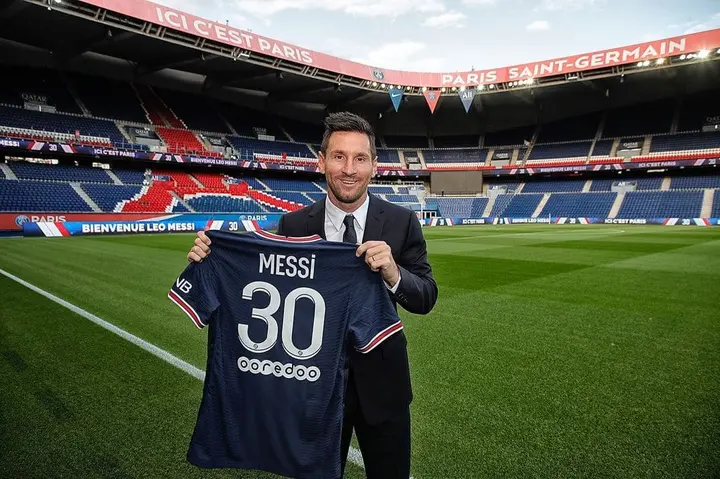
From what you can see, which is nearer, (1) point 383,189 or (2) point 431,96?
(2) point 431,96

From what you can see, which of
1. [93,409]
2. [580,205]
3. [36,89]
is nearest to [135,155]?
[36,89]

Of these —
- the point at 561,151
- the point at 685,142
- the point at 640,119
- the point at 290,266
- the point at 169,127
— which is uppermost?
the point at 640,119

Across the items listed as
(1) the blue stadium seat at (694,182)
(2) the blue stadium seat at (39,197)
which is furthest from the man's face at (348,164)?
(1) the blue stadium seat at (694,182)

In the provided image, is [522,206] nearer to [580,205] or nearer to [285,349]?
[580,205]

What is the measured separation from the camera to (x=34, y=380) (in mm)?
3648

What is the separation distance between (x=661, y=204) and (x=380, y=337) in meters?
45.0

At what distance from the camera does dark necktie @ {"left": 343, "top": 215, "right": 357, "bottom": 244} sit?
2.03m

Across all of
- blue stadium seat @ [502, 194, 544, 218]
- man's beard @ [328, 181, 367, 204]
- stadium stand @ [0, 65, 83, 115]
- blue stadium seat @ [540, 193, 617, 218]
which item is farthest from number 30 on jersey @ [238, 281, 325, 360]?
blue stadium seat @ [502, 194, 544, 218]

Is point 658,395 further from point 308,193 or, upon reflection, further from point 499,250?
point 308,193

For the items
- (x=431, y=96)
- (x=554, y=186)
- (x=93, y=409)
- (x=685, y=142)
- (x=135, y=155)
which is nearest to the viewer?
(x=93, y=409)

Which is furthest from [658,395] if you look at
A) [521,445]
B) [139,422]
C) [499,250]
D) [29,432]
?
Answer: [499,250]

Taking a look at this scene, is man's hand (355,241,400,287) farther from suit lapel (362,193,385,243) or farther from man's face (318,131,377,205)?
man's face (318,131,377,205)

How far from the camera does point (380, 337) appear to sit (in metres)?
1.78

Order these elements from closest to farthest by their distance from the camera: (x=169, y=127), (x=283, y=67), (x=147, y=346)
Answer: (x=147, y=346) < (x=283, y=67) < (x=169, y=127)
